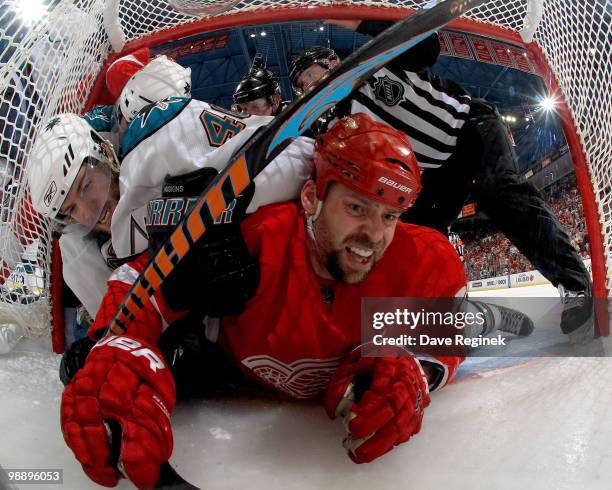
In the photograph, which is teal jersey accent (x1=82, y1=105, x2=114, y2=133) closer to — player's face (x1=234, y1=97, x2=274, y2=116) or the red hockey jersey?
player's face (x1=234, y1=97, x2=274, y2=116)

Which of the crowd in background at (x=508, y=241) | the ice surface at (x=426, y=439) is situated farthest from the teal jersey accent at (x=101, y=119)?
the crowd in background at (x=508, y=241)

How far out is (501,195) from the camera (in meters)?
1.35

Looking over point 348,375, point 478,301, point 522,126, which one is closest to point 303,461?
point 348,375

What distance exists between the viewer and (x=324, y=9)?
134cm

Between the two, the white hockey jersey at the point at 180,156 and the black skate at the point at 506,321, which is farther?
the black skate at the point at 506,321

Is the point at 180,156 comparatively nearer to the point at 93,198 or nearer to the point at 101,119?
the point at 93,198

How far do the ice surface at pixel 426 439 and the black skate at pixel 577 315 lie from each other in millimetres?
146

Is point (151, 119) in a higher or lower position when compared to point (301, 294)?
higher

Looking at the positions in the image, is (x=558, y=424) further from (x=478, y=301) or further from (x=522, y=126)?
(x=522, y=126)

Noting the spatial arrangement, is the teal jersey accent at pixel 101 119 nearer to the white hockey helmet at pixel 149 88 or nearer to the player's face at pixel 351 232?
the white hockey helmet at pixel 149 88

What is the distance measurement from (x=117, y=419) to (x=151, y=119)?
54 centimetres

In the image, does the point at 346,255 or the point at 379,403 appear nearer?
the point at 379,403

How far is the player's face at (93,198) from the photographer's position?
1.01 meters

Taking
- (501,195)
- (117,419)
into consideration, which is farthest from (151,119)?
(501,195)
